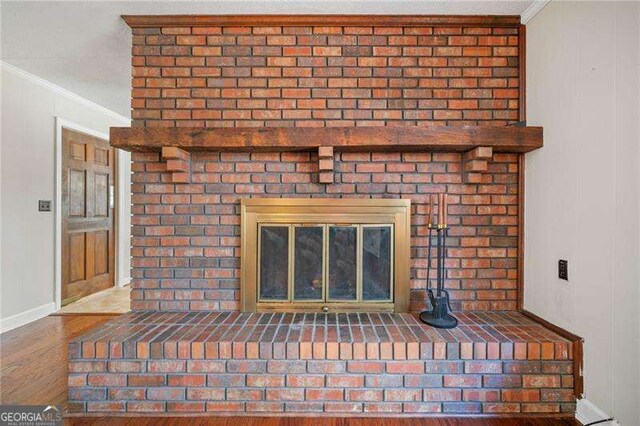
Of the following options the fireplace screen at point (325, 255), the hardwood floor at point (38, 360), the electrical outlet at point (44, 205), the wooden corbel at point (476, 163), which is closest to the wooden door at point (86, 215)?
the electrical outlet at point (44, 205)

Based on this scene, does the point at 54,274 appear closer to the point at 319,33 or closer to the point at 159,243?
the point at 159,243

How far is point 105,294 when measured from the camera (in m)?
3.62

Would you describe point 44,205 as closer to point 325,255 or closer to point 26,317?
point 26,317

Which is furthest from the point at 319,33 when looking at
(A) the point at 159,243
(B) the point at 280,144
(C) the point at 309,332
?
(C) the point at 309,332

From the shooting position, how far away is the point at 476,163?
1.84 metres

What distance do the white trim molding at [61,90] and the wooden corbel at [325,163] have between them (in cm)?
286

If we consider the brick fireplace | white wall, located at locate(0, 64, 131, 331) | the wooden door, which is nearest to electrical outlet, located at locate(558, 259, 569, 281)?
the brick fireplace

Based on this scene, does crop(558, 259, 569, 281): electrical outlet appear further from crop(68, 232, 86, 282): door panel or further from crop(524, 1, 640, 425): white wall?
crop(68, 232, 86, 282): door panel

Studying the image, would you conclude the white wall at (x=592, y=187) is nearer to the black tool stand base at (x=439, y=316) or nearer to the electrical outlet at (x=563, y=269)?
the electrical outlet at (x=563, y=269)

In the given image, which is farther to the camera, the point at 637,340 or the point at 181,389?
the point at 181,389

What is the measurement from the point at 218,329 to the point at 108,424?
0.64 m

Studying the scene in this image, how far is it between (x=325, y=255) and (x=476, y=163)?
105 cm

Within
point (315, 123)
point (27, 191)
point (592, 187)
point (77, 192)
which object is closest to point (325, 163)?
point (315, 123)

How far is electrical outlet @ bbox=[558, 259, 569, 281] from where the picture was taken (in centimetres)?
164
